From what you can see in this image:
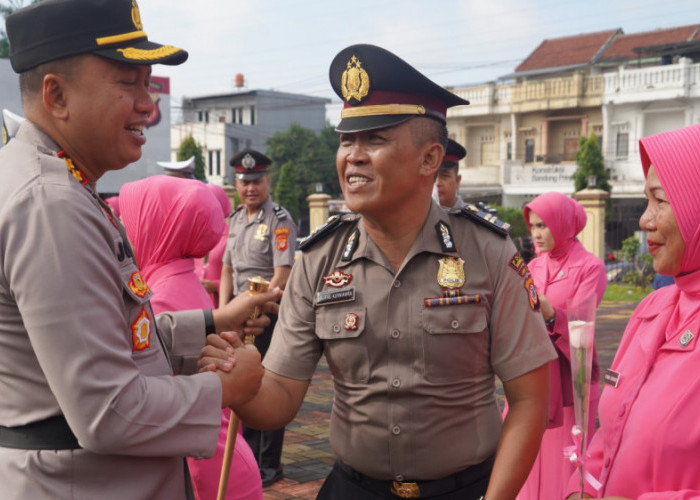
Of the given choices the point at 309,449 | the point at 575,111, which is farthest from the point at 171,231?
the point at 575,111

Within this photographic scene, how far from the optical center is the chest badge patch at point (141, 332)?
6.10ft

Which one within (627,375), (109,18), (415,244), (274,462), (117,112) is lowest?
(274,462)

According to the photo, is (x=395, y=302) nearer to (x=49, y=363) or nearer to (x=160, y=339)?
(x=160, y=339)

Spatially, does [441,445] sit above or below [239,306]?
below

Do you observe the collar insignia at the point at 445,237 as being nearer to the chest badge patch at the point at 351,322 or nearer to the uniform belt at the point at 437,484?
the chest badge patch at the point at 351,322

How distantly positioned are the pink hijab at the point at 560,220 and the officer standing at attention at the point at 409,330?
111 inches

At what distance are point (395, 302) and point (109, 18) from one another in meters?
1.19

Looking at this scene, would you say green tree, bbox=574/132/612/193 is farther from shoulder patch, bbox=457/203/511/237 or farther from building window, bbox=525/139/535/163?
shoulder patch, bbox=457/203/511/237

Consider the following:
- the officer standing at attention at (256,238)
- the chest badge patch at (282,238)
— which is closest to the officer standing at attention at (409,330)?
the officer standing at attention at (256,238)

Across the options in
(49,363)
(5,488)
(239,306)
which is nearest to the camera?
(49,363)

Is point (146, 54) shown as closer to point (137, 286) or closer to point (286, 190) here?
point (137, 286)

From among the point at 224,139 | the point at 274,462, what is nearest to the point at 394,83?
the point at 274,462

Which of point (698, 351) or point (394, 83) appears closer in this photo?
point (698, 351)

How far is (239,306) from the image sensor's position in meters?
2.63
